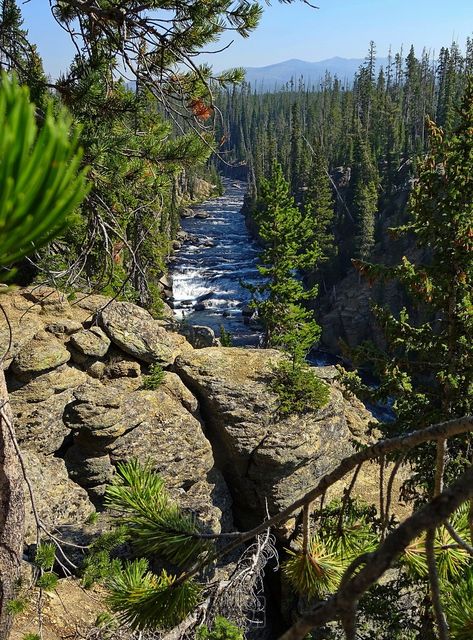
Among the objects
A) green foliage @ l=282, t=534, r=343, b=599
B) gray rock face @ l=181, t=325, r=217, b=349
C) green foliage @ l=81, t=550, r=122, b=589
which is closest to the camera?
green foliage @ l=282, t=534, r=343, b=599

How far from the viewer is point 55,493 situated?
409 inches

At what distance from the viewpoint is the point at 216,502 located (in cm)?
1371

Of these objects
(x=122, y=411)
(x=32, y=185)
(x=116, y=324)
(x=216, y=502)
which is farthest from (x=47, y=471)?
(x=32, y=185)

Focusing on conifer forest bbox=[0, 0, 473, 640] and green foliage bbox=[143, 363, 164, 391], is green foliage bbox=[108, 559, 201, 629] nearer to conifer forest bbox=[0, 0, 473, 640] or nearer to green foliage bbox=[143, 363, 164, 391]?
conifer forest bbox=[0, 0, 473, 640]

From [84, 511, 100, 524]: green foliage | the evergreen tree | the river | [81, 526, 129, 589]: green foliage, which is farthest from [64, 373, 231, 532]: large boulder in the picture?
the evergreen tree

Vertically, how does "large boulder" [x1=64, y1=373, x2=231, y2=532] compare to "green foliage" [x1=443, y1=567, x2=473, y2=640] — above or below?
below

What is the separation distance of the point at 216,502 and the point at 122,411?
4.00 metres

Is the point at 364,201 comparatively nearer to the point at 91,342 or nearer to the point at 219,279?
the point at 219,279

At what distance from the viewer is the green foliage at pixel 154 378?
12.8 m

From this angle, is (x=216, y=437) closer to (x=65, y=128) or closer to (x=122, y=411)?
(x=122, y=411)

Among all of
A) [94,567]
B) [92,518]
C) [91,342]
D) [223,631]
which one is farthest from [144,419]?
[223,631]

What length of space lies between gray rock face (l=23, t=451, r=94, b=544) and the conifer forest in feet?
0.17

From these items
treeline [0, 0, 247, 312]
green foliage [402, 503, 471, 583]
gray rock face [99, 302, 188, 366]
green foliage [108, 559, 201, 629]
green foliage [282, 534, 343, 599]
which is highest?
treeline [0, 0, 247, 312]

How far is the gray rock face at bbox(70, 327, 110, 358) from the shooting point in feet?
38.6
